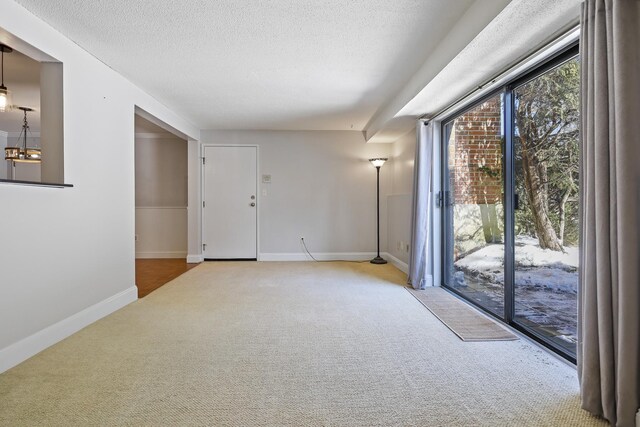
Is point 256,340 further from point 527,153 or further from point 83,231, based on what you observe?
point 527,153

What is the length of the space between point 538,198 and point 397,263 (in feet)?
9.80

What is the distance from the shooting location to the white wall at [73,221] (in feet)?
6.89

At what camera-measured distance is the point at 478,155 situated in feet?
10.6

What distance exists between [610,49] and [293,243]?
15.9 feet

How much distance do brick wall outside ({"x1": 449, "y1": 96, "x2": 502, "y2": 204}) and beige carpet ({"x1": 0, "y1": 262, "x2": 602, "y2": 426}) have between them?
1.23 metres

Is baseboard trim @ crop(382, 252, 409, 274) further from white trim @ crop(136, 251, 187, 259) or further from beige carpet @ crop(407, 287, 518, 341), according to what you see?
white trim @ crop(136, 251, 187, 259)

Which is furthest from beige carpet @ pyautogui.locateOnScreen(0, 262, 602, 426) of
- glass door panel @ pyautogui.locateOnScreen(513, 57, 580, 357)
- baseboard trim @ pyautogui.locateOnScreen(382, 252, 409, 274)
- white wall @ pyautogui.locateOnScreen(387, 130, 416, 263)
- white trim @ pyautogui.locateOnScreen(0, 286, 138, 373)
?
white wall @ pyautogui.locateOnScreen(387, 130, 416, 263)

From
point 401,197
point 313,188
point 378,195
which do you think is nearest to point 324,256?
point 313,188

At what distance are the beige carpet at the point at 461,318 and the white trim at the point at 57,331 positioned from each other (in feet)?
9.18

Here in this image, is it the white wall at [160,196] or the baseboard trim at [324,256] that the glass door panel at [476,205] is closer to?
the baseboard trim at [324,256]

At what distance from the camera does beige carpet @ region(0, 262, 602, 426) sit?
1.56 meters

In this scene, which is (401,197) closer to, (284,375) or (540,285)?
(540,285)

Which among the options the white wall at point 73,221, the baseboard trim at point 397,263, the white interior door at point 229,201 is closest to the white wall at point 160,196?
the white interior door at point 229,201

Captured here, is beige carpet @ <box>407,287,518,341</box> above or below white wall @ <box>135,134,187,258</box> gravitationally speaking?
below
